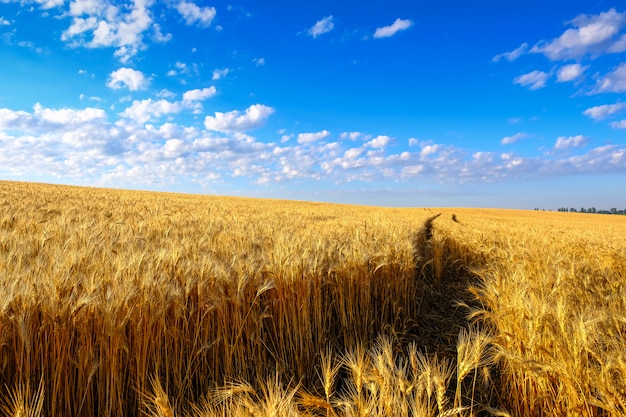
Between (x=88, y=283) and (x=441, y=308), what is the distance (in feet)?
15.6

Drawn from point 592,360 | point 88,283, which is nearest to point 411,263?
point 592,360

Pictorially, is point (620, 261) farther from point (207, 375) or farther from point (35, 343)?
point (35, 343)

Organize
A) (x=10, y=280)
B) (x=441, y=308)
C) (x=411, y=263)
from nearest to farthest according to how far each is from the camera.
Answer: (x=10, y=280)
(x=411, y=263)
(x=441, y=308)

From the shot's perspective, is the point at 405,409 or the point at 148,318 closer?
the point at 405,409

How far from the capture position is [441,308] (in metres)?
5.20

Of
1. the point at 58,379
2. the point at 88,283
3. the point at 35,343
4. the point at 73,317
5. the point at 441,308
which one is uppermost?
the point at 88,283

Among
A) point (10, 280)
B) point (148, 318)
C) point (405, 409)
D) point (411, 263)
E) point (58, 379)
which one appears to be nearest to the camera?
point (405, 409)

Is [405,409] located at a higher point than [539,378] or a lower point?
higher

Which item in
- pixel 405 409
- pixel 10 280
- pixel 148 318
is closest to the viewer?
pixel 405 409

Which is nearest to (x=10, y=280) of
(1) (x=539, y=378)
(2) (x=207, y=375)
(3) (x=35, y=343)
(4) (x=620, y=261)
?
(3) (x=35, y=343)

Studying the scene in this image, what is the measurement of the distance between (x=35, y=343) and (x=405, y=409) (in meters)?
2.06

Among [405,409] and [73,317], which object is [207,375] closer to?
[73,317]

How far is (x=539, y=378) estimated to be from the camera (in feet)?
6.64

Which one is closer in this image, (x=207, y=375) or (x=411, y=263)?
(x=207, y=375)
